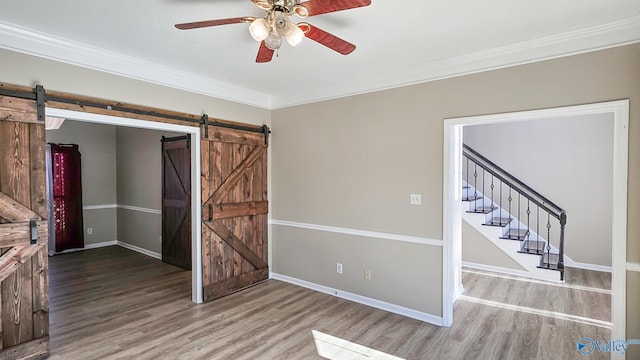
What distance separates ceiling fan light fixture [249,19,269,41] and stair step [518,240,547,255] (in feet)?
16.5

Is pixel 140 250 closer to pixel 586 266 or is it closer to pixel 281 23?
pixel 281 23

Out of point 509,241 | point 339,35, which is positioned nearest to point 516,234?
point 509,241

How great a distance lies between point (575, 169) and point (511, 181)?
94 centimetres

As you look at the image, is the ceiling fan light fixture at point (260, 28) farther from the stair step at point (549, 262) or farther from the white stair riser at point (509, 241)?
the stair step at point (549, 262)

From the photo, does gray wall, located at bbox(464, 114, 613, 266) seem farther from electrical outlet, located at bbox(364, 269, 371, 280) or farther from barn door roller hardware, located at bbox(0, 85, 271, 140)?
barn door roller hardware, located at bbox(0, 85, 271, 140)

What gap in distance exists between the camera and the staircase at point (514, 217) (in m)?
4.80

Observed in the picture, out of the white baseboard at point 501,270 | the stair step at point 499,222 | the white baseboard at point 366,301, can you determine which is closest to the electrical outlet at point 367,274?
the white baseboard at point 366,301

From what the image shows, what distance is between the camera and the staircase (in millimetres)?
4797

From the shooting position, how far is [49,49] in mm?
2719

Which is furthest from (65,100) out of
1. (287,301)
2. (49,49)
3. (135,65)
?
(287,301)

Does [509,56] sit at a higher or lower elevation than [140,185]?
higher

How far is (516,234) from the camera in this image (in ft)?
17.6

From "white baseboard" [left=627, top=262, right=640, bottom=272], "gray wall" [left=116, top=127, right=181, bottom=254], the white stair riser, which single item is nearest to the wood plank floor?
the white stair riser

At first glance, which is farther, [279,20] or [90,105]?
[90,105]
